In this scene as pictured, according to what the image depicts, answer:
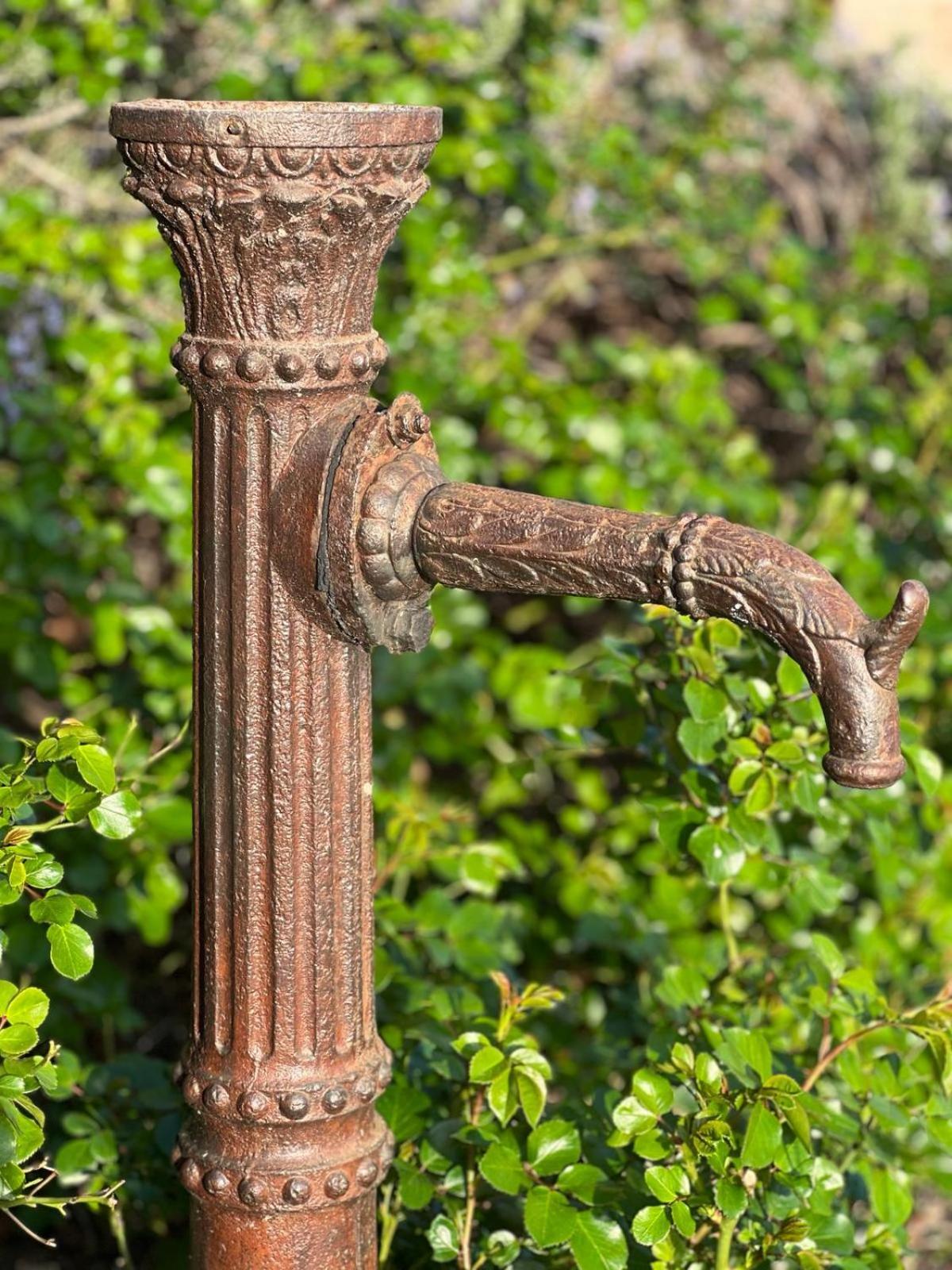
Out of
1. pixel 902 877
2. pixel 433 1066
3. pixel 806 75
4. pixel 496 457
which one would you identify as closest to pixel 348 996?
pixel 433 1066

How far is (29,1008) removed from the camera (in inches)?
52.3

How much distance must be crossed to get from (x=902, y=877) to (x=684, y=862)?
1.98 ft

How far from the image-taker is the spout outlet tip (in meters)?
1.17

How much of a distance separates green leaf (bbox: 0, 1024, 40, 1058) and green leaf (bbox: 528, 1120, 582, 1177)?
445 millimetres

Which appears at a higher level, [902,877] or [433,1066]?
[433,1066]

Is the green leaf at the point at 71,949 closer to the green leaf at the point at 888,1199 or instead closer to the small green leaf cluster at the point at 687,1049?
the small green leaf cluster at the point at 687,1049

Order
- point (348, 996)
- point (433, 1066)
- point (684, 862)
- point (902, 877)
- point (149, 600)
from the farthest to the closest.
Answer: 1. point (149, 600)
2. point (902, 877)
3. point (684, 862)
4. point (433, 1066)
5. point (348, 996)

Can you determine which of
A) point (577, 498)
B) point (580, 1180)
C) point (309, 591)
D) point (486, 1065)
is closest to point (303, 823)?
point (309, 591)

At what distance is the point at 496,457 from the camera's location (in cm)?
344

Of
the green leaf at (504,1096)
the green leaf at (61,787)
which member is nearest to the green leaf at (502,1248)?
the green leaf at (504,1096)

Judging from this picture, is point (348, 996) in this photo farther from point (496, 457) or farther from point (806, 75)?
point (806, 75)

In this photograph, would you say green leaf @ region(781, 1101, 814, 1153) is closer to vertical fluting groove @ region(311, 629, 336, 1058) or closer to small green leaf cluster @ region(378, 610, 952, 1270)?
small green leaf cluster @ region(378, 610, 952, 1270)

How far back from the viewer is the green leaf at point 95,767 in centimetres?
138

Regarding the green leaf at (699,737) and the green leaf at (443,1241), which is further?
the green leaf at (699,737)
